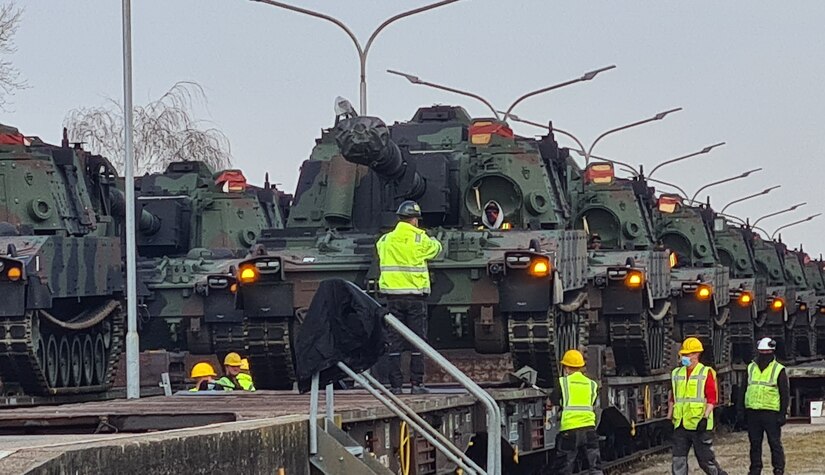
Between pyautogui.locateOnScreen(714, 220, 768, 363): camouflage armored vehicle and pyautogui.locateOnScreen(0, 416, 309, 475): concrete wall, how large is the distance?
80.9 feet

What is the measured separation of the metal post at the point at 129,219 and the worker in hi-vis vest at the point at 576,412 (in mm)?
5517

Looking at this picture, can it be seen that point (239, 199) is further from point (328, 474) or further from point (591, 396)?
point (328, 474)

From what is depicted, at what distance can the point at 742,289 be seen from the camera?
34.1m

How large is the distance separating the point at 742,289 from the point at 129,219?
610 inches

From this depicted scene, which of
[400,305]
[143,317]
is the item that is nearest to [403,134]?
[143,317]

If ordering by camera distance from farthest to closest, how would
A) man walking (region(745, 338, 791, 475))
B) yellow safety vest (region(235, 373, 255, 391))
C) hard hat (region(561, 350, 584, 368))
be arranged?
1. yellow safety vest (region(235, 373, 255, 391))
2. man walking (region(745, 338, 791, 475))
3. hard hat (region(561, 350, 584, 368))

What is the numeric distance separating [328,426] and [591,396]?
Answer: 7.21 meters

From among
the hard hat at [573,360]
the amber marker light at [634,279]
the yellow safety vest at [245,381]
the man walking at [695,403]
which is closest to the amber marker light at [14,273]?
the yellow safety vest at [245,381]

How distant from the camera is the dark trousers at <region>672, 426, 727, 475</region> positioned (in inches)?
670

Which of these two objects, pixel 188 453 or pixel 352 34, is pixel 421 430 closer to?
pixel 188 453

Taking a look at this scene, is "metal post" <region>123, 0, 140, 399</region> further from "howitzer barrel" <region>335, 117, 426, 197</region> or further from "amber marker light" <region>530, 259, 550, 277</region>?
"amber marker light" <region>530, 259, 550, 277</region>

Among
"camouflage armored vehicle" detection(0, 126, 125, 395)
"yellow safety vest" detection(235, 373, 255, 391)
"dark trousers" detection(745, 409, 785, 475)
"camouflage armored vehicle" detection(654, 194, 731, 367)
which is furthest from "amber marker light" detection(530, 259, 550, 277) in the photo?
"camouflage armored vehicle" detection(654, 194, 731, 367)

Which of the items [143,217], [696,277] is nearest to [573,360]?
[696,277]

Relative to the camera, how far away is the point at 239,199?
31.7m
